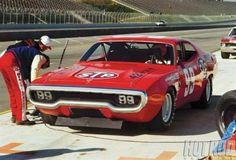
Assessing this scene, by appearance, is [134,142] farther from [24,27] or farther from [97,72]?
[24,27]

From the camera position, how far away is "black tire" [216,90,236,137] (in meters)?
6.57

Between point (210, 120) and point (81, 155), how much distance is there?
3047 millimetres

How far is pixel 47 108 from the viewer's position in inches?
287

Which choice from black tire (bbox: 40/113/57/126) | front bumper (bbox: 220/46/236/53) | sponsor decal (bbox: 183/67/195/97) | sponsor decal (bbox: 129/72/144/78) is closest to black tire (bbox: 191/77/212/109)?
sponsor decal (bbox: 183/67/195/97)

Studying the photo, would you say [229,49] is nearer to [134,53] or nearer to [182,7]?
[134,53]

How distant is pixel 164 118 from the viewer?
7469mm

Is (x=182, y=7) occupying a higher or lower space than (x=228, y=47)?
lower

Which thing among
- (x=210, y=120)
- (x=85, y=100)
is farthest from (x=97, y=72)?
(x=210, y=120)

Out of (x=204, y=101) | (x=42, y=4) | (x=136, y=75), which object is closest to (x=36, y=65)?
(x=136, y=75)

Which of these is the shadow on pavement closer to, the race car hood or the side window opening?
the race car hood

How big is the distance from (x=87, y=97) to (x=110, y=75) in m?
0.52

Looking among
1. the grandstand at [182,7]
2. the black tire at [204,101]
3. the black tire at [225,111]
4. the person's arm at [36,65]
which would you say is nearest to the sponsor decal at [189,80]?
the black tire at [204,101]

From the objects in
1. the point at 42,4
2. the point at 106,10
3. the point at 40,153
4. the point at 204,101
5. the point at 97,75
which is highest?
the point at 97,75

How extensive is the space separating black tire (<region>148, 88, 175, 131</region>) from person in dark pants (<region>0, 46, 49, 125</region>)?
192cm
